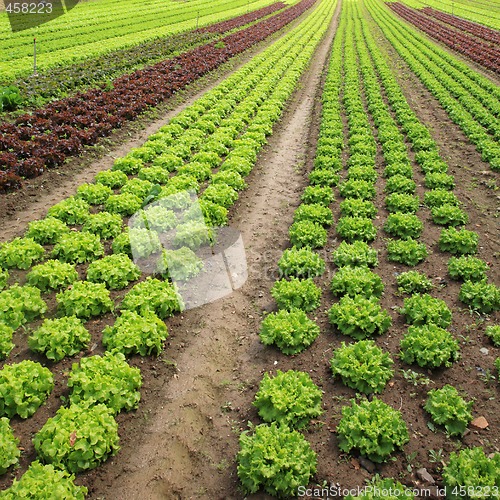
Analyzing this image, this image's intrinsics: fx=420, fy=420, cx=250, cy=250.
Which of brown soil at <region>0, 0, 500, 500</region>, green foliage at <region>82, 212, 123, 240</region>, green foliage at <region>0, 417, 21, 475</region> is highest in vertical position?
green foliage at <region>82, 212, 123, 240</region>

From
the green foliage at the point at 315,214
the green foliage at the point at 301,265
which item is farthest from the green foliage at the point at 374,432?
the green foliage at the point at 315,214

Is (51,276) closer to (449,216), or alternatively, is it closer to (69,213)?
(69,213)

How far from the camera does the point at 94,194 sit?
12.0 m

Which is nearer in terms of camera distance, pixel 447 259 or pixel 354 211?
pixel 447 259

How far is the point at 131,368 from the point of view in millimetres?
6738

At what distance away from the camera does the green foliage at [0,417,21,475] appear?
5523 millimetres

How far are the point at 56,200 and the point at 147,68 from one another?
55.0 ft

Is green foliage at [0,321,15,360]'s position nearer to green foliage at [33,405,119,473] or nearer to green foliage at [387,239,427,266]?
green foliage at [33,405,119,473]

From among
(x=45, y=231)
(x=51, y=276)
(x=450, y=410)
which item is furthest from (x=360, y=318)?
(x=45, y=231)

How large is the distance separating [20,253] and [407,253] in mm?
8809

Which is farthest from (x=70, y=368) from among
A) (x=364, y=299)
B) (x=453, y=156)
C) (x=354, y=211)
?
(x=453, y=156)

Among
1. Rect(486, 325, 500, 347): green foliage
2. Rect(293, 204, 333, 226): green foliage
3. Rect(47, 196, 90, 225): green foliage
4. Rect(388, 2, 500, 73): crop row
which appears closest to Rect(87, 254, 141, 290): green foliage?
Rect(47, 196, 90, 225): green foliage

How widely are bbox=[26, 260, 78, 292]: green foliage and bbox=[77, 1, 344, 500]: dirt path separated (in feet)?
8.72

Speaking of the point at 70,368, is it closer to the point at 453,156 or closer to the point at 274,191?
the point at 274,191
